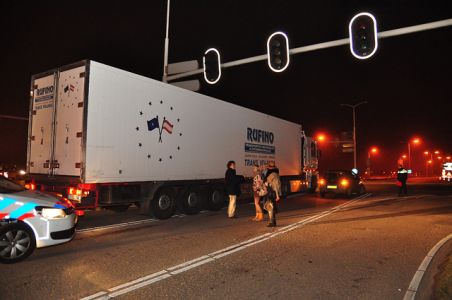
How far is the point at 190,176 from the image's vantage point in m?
11.1

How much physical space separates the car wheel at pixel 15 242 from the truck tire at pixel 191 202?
5552 millimetres

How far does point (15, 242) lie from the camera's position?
5.61m

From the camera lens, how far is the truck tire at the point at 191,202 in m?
11.1

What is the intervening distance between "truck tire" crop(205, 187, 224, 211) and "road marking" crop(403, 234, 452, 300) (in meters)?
6.75

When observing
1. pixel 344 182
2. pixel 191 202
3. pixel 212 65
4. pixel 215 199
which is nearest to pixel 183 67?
pixel 212 65

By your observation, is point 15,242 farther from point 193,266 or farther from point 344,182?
point 344,182

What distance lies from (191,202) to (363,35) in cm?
681

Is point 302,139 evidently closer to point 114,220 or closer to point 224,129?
point 224,129

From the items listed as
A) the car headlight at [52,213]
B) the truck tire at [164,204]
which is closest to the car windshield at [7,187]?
the car headlight at [52,213]

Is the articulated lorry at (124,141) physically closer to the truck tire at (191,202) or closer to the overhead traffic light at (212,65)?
the truck tire at (191,202)

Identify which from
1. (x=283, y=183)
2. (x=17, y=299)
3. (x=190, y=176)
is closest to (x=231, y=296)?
(x=17, y=299)

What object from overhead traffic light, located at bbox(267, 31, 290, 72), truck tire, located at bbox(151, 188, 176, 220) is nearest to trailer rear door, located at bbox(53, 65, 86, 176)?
truck tire, located at bbox(151, 188, 176, 220)

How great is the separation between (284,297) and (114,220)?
6777 millimetres

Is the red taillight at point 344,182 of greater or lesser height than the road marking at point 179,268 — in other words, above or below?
above
